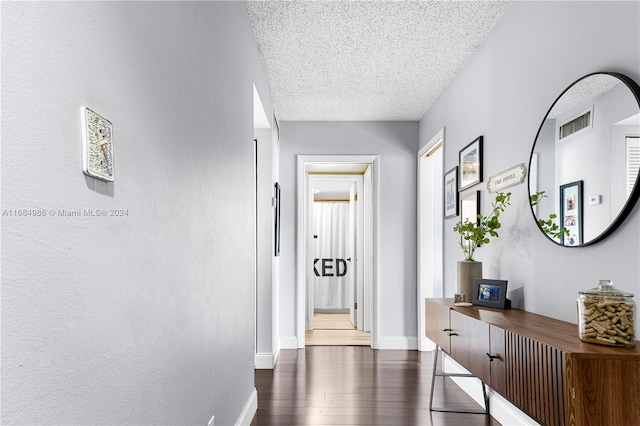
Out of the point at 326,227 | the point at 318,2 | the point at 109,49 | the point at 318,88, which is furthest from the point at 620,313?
the point at 326,227

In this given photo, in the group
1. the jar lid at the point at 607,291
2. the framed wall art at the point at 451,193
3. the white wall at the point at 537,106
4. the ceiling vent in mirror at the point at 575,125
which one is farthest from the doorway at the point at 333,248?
the jar lid at the point at 607,291

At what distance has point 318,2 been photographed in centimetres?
280

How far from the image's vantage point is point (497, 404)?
3.05m

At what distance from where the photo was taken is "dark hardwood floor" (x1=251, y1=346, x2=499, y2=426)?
10.1 ft

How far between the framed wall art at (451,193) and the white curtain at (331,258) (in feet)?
12.8

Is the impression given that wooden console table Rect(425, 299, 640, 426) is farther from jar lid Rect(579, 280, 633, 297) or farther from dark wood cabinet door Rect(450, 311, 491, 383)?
jar lid Rect(579, 280, 633, 297)

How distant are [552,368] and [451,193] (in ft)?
8.60

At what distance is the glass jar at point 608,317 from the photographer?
1.59 metres

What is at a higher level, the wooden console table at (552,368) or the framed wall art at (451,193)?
the framed wall art at (451,193)

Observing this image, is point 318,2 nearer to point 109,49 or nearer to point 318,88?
point 318,88

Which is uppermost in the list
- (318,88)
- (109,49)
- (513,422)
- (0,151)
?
(318,88)

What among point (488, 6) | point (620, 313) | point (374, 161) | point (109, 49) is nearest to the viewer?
point (109, 49)

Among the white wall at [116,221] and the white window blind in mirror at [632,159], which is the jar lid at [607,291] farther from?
the white wall at [116,221]

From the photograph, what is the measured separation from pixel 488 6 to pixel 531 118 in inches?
29.9
